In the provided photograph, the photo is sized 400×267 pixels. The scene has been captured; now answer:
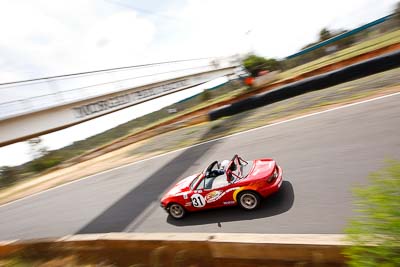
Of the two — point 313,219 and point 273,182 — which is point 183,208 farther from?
point 313,219

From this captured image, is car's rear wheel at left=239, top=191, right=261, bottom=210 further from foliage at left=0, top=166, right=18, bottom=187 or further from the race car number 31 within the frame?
foliage at left=0, top=166, right=18, bottom=187

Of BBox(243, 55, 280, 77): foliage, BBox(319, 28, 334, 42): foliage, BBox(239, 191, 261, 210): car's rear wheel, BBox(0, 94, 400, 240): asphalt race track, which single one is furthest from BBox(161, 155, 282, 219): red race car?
BBox(319, 28, 334, 42): foliage

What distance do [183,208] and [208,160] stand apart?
417cm

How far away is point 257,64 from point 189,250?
33420 millimetres

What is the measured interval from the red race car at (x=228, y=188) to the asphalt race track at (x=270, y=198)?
0.97 ft

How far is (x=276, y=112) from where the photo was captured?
47.5 ft

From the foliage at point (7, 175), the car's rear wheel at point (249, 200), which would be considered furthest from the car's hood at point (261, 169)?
the foliage at point (7, 175)

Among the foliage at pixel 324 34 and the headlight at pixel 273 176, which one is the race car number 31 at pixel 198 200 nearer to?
the headlight at pixel 273 176

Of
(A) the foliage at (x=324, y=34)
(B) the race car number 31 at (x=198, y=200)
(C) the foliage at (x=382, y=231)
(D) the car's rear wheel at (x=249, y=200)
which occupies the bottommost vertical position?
(D) the car's rear wheel at (x=249, y=200)

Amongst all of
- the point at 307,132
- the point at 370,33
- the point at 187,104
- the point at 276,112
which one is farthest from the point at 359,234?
the point at 370,33

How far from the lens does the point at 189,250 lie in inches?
178

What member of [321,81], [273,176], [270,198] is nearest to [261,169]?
[273,176]

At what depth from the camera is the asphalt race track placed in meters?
6.10

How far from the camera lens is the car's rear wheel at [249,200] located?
643 centimetres
